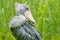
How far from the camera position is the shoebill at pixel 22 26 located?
1.06 metres

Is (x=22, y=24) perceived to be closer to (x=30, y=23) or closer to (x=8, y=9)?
(x=30, y=23)

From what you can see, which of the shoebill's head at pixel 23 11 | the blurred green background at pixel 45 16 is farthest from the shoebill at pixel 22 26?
the blurred green background at pixel 45 16

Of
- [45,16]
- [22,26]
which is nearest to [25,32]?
[22,26]

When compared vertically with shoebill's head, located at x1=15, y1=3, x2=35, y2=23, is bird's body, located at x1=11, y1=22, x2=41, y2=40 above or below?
below

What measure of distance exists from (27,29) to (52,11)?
1428 mm

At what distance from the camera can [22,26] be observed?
3.71 feet

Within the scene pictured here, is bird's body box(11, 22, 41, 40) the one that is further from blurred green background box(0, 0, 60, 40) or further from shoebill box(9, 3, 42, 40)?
blurred green background box(0, 0, 60, 40)

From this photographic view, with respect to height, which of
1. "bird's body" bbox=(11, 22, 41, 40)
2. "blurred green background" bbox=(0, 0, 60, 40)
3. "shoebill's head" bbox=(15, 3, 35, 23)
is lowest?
"blurred green background" bbox=(0, 0, 60, 40)

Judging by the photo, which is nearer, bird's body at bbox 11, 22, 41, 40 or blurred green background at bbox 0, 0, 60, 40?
bird's body at bbox 11, 22, 41, 40

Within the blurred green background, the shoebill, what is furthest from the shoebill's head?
the blurred green background

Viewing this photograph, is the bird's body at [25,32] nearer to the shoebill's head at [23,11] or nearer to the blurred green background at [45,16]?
the shoebill's head at [23,11]

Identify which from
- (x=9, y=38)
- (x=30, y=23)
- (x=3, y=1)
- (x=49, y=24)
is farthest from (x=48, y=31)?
(x=30, y=23)

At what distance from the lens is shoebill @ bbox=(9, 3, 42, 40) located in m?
1.06

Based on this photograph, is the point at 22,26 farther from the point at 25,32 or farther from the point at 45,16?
the point at 45,16
